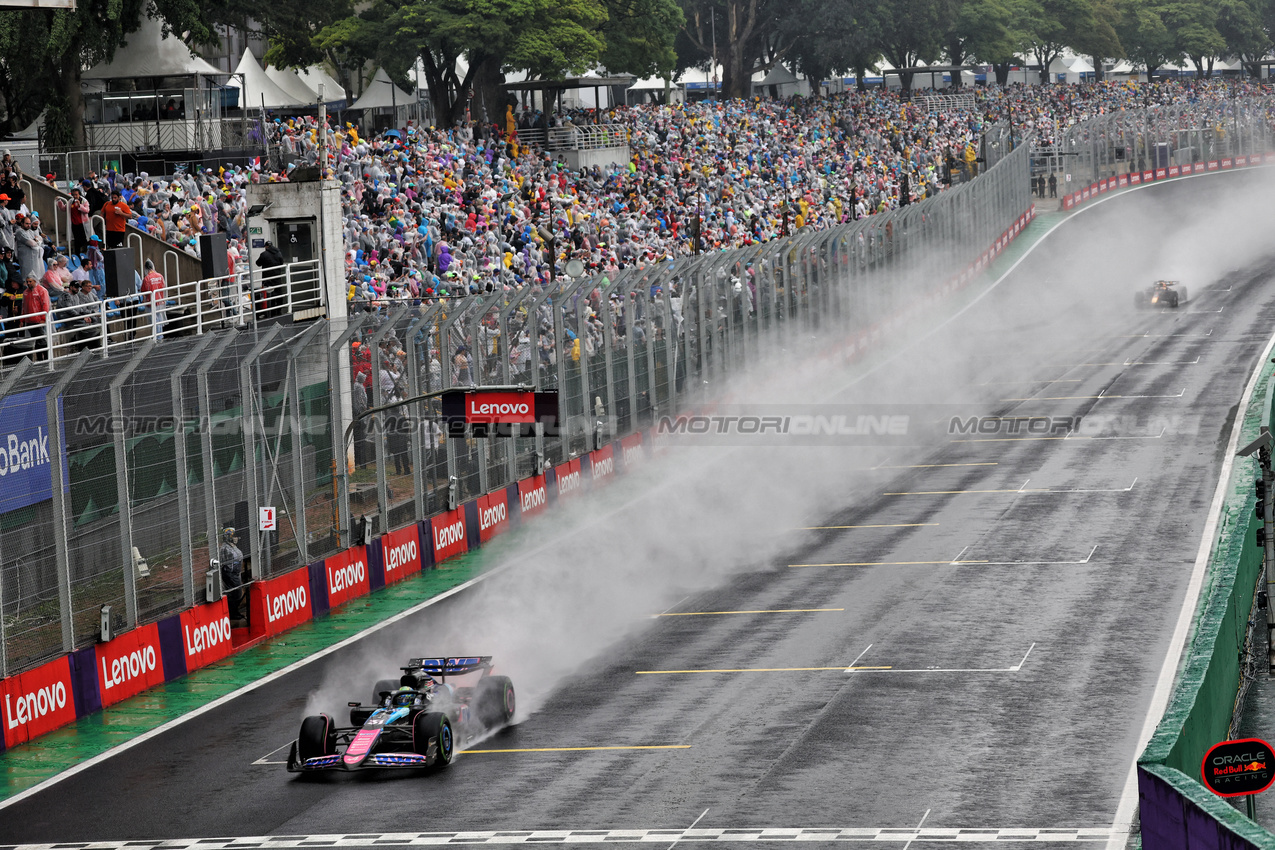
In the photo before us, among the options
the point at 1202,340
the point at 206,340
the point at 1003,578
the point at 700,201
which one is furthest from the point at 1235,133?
the point at 206,340

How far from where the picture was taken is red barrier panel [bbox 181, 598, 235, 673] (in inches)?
818

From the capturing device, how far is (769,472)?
33031 millimetres

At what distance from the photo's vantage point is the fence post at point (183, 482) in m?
20.5

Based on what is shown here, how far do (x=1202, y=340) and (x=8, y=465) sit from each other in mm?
40416

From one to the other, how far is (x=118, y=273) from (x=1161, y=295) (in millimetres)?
40917

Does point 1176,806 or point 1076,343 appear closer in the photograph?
point 1176,806

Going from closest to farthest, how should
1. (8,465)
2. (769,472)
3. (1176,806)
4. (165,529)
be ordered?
(1176,806) < (8,465) < (165,529) < (769,472)

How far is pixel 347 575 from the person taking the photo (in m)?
24.4

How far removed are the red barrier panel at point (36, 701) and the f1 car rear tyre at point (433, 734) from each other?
4511 mm

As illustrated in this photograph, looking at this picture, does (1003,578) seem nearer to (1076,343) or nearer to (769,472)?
(769,472)

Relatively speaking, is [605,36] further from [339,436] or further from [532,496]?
[339,436]

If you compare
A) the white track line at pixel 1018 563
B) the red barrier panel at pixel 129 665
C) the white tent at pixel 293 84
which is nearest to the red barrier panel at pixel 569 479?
the white track line at pixel 1018 563

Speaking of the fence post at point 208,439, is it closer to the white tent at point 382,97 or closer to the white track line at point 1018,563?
the white track line at point 1018,563

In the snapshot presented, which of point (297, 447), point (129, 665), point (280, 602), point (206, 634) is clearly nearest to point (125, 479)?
point (129, 665)
